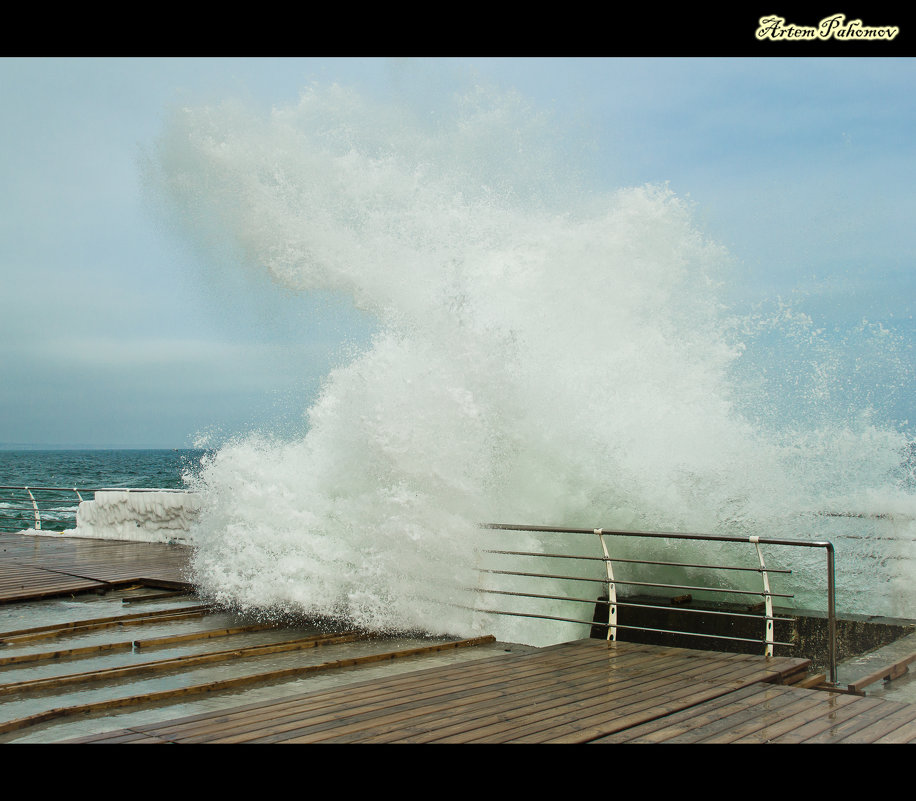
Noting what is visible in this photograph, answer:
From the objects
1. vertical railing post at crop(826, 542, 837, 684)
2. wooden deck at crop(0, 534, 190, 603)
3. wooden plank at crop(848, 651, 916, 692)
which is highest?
vertical railing post at crop(826, 542, 837, 684)

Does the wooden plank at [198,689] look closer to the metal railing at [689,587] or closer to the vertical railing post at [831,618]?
the metal railing at [689,587]

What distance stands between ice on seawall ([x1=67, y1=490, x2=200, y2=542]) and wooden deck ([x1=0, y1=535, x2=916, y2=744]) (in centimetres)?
729

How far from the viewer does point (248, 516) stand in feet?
25.2

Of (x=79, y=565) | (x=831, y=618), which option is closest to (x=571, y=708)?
(x=831, y=618)

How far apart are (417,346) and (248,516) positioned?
7.53 feet

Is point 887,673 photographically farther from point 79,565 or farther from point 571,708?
point 79,565

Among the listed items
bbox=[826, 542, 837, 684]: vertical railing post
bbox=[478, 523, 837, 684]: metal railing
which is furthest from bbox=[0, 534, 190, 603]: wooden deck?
bbox=[826, 542, 837, 684]: vertical railing post

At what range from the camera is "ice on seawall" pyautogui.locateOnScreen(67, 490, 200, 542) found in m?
12.0

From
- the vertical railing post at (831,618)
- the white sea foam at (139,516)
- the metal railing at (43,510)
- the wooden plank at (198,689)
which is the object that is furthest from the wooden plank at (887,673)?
the metal railing at (43,510)

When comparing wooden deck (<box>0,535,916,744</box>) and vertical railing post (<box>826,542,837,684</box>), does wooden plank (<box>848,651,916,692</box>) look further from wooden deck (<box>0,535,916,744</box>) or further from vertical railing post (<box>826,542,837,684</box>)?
wooden deck (<box>0,535,916,744</box>)

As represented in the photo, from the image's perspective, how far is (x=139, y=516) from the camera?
491 inches

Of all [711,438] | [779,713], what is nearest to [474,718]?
[779,713]
